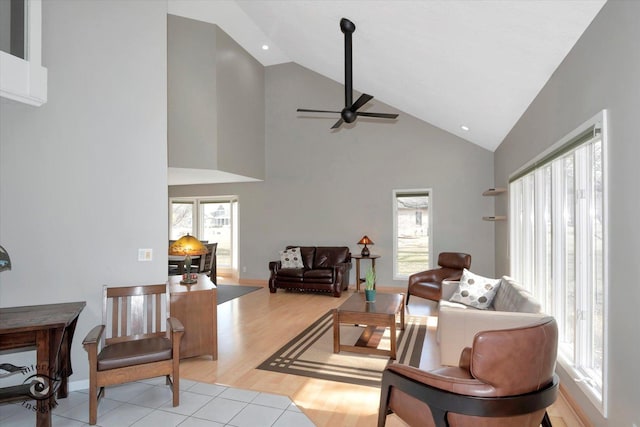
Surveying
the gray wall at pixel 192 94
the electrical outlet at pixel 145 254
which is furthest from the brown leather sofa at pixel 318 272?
the electrical outlet at pixel 145 254

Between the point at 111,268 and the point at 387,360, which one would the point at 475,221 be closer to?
the point at 387,360

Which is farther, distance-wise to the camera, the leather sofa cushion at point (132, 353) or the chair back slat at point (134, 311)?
the chair back slat at point (134, 311)

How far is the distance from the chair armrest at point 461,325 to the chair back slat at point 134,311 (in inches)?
98.9

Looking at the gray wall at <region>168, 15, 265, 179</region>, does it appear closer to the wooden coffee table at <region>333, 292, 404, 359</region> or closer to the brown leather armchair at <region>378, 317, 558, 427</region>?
the wooden coffee table at <region>333, 292, 404, 359</region>

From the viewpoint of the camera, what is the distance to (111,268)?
3057mm

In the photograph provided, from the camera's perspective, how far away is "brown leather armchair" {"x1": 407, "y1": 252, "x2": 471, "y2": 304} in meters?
5.36

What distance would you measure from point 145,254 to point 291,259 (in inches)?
164

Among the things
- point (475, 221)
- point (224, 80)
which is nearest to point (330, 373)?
point (475, 221)

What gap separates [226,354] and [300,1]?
3.97 metres

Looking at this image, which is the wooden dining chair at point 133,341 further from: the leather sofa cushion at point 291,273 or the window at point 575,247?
the leather sofa cushion at point 291,273

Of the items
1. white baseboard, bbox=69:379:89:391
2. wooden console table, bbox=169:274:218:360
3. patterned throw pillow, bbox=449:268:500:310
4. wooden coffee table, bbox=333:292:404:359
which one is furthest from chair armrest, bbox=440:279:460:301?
white baseboard, bbox=69:379:89:391

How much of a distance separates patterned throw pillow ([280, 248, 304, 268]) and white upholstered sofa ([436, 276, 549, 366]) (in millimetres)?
4164

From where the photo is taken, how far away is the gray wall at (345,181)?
667cm

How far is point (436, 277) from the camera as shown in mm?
5520
